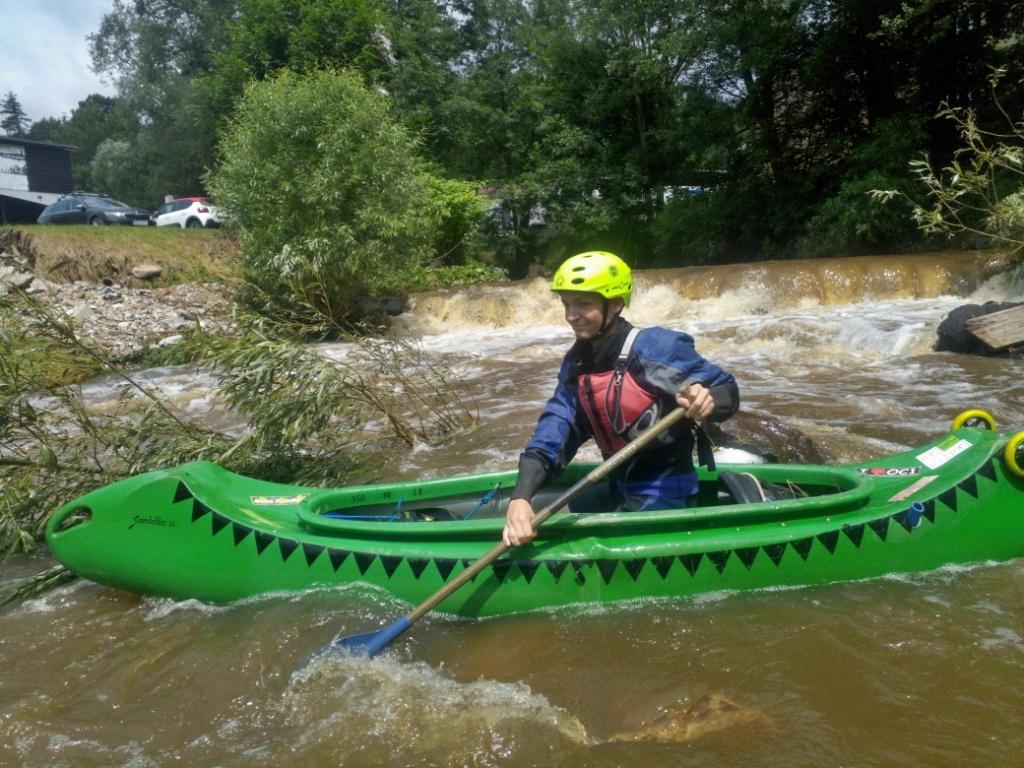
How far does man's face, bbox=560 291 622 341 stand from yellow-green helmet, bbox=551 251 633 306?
29 millimetres

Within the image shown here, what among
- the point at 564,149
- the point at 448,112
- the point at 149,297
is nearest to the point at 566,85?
the point at 564,149

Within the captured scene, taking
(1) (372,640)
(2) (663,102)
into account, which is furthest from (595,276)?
(2) (663,102)

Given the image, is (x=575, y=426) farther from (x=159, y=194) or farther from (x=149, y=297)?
(x=159, y=194)

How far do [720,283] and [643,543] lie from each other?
10590mm

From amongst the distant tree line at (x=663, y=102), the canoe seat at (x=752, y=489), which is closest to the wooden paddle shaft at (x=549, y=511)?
the canoe seat at (x=752, y=489)

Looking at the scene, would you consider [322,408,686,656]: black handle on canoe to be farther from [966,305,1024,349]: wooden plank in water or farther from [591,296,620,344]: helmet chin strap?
[966,305,1024,349]: wooden plank in water

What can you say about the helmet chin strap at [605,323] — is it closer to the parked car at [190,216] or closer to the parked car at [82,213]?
the parked car at [82,213]

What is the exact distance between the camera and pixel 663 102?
2008 cm

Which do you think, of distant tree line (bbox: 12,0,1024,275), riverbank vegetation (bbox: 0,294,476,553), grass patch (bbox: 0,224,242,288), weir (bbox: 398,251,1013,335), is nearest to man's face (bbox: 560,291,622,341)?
riverbank vegetation (bbox: 0,294,476,553)

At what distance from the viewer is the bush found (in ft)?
44.3

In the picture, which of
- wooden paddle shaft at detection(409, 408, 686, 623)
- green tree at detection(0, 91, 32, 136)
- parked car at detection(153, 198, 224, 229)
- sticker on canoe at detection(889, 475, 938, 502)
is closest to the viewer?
wooden paddle shaft at detection(409, 408, 686, 623)

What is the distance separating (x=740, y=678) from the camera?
112 inches

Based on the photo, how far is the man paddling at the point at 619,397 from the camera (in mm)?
3057

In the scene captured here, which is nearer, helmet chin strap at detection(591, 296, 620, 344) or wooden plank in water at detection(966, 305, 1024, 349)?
helmet chin strap at detection(591, 296, 620, 344)
